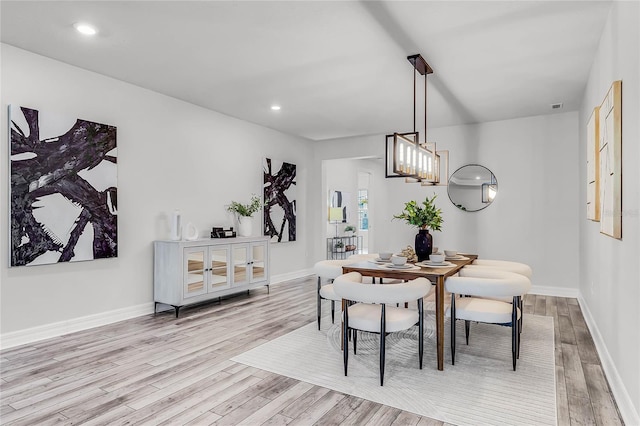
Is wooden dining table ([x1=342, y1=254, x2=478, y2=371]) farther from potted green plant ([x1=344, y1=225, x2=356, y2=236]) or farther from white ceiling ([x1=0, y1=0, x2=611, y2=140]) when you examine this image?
potted green plant ([x1=344, y1=225, x2=356, y2=236])

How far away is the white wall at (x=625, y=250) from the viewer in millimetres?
2012

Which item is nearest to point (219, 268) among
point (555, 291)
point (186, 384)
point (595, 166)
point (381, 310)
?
point (186, 384)

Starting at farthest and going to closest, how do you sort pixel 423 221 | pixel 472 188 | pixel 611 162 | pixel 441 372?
pixel 472 188 < pixel 423 221 < pixel 441 372 < pixel 611 162

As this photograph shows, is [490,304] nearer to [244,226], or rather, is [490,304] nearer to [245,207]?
[244,226]

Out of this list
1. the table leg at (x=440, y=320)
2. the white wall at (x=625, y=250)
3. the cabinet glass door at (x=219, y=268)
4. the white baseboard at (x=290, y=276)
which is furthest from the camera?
the white baseboard at (x=290, y=276)

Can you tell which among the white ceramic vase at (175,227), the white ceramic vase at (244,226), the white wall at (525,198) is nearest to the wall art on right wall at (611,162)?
the white wall at (525,198)

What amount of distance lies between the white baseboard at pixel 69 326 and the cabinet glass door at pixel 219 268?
0.74 m

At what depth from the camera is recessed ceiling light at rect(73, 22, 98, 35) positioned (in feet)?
9.57

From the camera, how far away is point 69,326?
3.70m

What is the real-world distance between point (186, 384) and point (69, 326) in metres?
1.86

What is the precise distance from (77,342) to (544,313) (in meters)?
4.85

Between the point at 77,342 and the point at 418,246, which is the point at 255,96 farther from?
the point at 77,342

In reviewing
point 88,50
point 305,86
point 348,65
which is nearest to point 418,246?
point 348,65

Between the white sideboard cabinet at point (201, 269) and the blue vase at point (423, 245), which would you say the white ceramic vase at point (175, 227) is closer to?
the white sideboard cabinet at point (201, 269)
